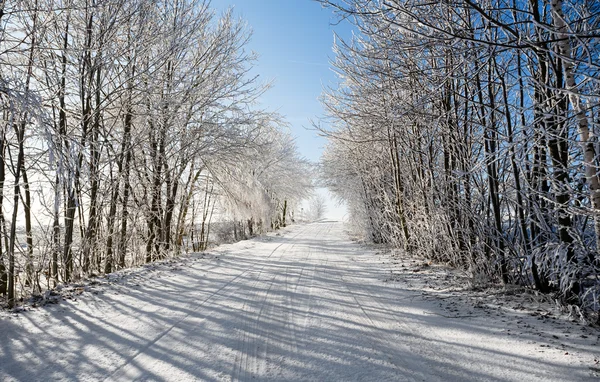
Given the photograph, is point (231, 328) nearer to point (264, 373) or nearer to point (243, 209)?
point (264, 373)

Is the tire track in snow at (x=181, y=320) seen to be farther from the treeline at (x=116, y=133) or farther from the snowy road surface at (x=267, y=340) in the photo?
the treeline at (x=116, y=133)

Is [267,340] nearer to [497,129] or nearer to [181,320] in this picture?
[181,320]

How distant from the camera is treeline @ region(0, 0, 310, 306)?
5.01 meters

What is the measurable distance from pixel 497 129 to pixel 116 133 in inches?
338

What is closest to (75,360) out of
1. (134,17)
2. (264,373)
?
(264,373)

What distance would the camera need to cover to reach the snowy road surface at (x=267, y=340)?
102 inches

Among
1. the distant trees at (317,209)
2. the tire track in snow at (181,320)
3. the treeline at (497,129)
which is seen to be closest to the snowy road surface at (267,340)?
the tire track in snow at (181,320)

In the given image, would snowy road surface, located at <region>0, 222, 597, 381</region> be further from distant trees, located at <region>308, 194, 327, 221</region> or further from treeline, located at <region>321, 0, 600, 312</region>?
distant trees, located at <region>308, 194, 327, 221</region>

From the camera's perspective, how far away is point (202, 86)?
10156 millimetres

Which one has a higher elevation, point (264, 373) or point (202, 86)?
point (202, 86)

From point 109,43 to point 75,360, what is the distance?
581 cm

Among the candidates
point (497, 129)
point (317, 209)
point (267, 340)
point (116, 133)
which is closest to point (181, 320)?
point (267, 340)

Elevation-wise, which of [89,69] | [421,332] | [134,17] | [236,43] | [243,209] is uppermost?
[236,43]

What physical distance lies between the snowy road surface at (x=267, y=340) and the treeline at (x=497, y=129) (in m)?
1.12
